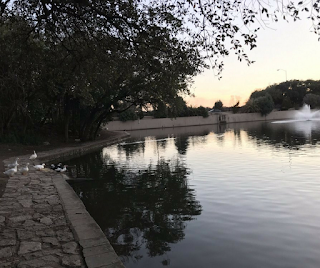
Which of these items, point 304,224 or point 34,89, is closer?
point 304,224

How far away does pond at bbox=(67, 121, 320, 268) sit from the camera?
473 cm

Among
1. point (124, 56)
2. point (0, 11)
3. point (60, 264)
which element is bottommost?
point (60, 264)

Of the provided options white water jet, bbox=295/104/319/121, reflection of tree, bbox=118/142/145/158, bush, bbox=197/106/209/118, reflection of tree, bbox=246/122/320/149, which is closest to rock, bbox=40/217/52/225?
reflection of tree, bbox=118/142/145/158

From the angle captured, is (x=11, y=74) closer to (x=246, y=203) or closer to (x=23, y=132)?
(x=23, y=132)

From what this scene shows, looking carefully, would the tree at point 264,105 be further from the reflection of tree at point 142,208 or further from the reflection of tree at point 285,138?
the reflection of tree at point 142,208

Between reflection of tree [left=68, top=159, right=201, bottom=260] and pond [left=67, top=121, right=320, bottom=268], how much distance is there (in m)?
0.02

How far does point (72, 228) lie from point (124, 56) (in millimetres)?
4640

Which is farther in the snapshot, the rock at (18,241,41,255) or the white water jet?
the white water jet

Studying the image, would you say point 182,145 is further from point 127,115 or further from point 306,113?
point 306,113

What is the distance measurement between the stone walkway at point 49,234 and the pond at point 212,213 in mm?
638

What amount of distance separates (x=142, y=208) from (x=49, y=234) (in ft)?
8.84

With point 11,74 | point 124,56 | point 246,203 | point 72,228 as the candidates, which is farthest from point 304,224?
point 11,74

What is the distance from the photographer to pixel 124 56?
7.95 m

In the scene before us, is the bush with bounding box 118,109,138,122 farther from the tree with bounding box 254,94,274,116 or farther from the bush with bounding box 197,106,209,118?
the tree with bounding box 254,94,274,116
